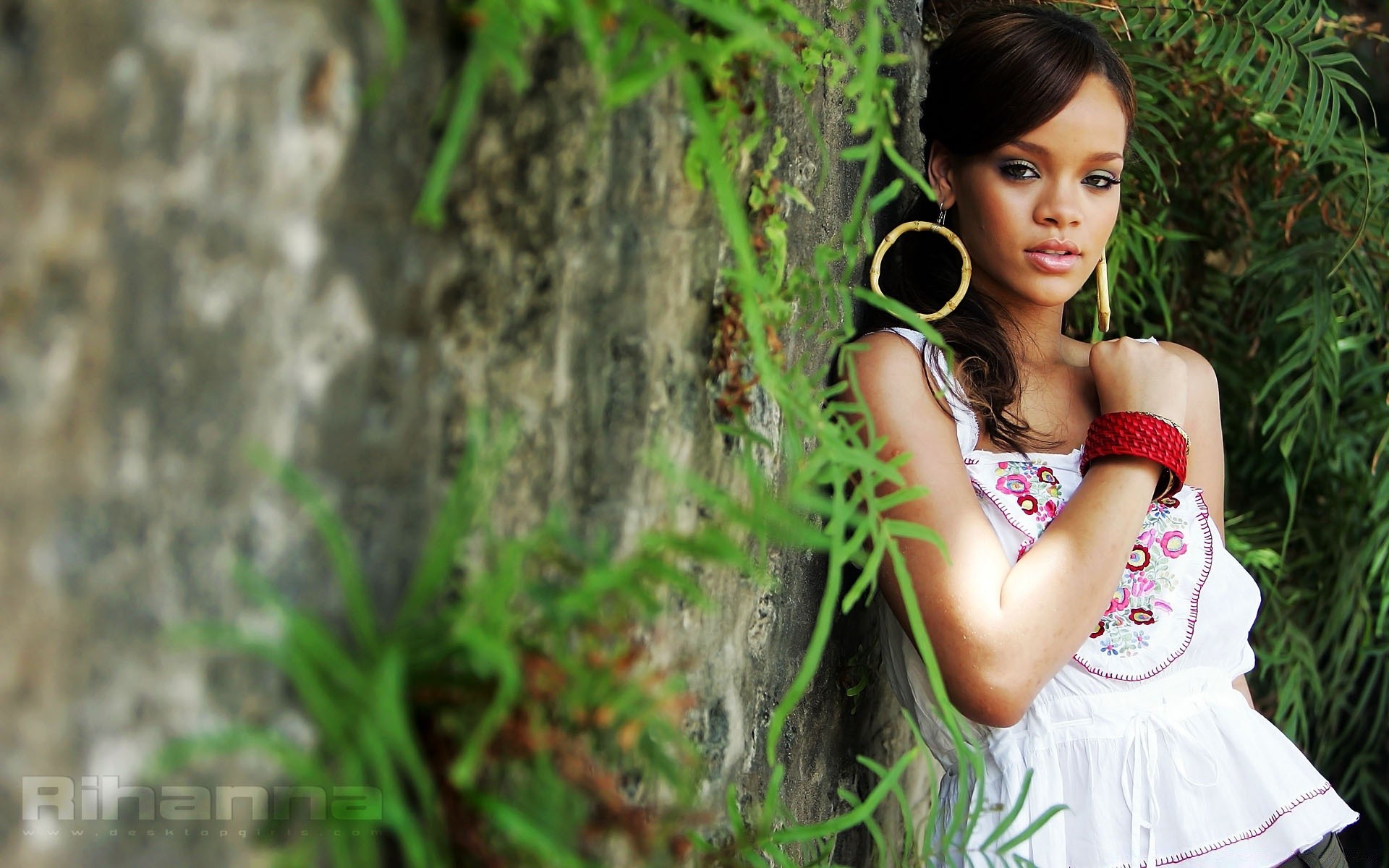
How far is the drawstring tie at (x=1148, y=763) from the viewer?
136cm

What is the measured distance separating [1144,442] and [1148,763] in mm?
416

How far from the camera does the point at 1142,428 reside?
140 cm

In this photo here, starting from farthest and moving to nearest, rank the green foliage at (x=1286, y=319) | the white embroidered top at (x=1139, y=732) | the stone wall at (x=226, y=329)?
the green foliage at (x=1286, y=319) → the white embroidered top at (x=1139, y=732) → the stone wall at (x=226, y=329)

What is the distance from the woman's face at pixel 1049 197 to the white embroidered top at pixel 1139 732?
217mm

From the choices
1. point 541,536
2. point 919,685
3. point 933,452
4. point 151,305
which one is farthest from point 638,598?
point 919,685

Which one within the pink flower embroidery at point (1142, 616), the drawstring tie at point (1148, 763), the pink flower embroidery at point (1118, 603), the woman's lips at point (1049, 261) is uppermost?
the woman's lips at point (1049, 261)

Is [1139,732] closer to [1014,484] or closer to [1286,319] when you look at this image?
[1014,484]

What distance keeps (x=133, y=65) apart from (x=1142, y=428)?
1.25 meters

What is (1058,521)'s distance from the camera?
4.38 ft

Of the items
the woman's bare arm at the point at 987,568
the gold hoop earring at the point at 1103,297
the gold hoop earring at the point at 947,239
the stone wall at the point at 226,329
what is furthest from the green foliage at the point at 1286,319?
the stone wall at the point at 226,329

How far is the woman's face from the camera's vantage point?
1491mm

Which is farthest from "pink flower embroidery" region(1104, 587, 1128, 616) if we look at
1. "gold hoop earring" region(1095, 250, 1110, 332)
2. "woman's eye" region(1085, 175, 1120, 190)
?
"woman's eye" region(1085, 175, 1120, 190)

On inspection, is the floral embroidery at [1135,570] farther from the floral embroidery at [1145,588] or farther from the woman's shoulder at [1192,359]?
the woman's shoulder at [1192,359]

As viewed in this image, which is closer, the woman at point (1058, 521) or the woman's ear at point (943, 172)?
the woman at point (1058, 521)
